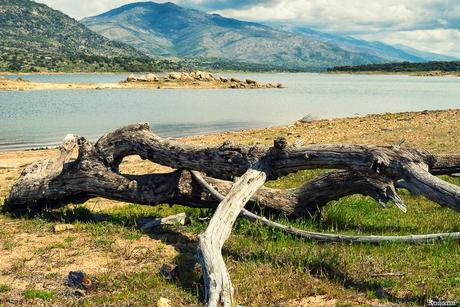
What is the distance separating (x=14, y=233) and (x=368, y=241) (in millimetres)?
8043

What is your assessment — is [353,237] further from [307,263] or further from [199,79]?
[199,79]

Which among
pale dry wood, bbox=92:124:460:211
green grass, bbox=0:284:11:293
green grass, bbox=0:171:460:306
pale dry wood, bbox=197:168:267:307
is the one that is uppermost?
pale dry wood, bbox=92:124:460:211

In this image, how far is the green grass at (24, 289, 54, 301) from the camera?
751 centimetres

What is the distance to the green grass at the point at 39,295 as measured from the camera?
7.51 metres

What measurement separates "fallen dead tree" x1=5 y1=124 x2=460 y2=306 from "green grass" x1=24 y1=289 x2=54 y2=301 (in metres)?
2.49

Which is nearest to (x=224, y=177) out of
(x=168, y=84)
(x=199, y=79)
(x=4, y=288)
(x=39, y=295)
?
(x=39, y=295)

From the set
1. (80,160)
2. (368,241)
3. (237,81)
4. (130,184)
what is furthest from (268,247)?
(237,81)

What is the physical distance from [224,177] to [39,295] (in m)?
4.82

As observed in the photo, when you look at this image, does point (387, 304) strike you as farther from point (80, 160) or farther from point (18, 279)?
point (80, 160)

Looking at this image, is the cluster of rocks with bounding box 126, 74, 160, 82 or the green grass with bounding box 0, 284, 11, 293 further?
the cluster of rocks with bounding box 126, 74, 160, 82

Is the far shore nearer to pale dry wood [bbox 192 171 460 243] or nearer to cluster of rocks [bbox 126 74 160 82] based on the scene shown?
cluster of rocks [bbox 126 74 160 82]

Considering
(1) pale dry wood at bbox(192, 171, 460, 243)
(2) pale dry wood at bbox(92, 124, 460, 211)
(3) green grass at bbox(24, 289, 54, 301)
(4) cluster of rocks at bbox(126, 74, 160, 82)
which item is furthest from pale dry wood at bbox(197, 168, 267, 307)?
(4) cluster of rocks at bbox(126, 74, 160, 82)

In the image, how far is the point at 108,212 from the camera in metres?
13.4

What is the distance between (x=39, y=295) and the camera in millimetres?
7578
